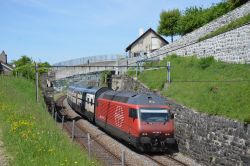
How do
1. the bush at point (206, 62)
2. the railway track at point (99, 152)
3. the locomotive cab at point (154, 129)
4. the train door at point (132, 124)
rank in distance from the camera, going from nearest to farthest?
the railway track at point (99, 152), the locomotive cab at point (154, 129), the train door at point (132, 124), the bush at point (206, 62)

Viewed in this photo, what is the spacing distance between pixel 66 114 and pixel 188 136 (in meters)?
23.6

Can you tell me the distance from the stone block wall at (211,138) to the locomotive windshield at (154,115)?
1259mm

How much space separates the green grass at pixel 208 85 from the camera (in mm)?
21297

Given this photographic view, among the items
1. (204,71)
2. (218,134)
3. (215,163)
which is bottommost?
(215,163)

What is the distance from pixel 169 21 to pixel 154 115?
1888 inches

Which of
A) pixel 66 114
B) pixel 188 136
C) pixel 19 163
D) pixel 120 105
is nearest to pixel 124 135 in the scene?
pixel 120 105

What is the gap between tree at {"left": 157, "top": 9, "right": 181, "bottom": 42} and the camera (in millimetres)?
69000

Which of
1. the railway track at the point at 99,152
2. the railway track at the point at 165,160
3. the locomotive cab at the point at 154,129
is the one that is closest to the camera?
→ the railway track at the point at 99,152

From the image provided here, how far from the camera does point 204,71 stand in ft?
98.5

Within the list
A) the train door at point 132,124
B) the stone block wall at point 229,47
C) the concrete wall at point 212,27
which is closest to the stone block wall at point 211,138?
the train door at point 132,124

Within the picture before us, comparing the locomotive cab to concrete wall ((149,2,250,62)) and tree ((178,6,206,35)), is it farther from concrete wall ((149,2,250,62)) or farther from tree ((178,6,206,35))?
tree ((178,6,206,35))

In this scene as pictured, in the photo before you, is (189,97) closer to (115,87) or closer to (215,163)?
(215,163)

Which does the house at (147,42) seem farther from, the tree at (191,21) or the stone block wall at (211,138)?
the stone block wall at (211,138)

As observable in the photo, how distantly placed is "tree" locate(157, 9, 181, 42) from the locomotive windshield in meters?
46.5
